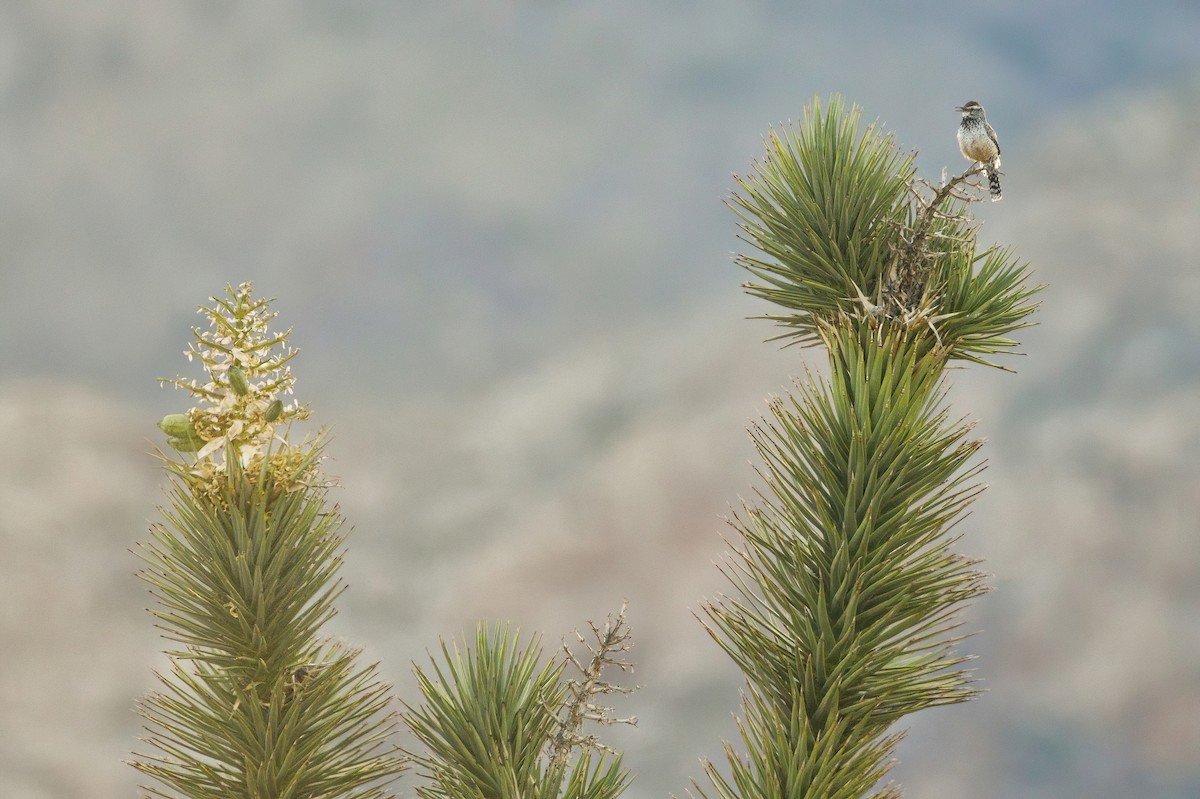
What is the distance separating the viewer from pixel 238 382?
463 centimetres

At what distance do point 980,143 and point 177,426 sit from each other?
401cm

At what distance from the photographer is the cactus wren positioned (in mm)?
5844

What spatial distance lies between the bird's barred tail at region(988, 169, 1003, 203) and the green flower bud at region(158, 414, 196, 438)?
3.87 meters

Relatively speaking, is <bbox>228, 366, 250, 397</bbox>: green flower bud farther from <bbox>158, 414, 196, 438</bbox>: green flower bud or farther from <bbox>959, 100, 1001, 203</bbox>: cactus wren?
<bbox>959, 100, 1001, 203</bbox>: cactus wren

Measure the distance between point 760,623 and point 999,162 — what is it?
2.63 m

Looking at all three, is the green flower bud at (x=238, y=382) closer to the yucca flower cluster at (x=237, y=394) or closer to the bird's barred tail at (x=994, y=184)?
the yucca flower cluster at (x=237, y=394)

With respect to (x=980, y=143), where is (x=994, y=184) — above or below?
below

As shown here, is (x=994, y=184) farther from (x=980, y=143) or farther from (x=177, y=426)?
(x=177, y=426)

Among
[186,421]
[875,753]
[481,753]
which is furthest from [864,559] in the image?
[186,421]

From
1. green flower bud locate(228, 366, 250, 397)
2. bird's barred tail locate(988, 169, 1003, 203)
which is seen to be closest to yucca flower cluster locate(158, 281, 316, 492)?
green flower bud locate(228, 366, 250, 397)

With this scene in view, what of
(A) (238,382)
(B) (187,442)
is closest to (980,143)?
(A) (238,382)

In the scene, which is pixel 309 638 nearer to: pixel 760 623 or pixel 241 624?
pixel 241 624

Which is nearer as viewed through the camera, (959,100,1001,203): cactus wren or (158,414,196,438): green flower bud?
(158,414,196,438): green flower bud

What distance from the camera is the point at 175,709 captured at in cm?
484
